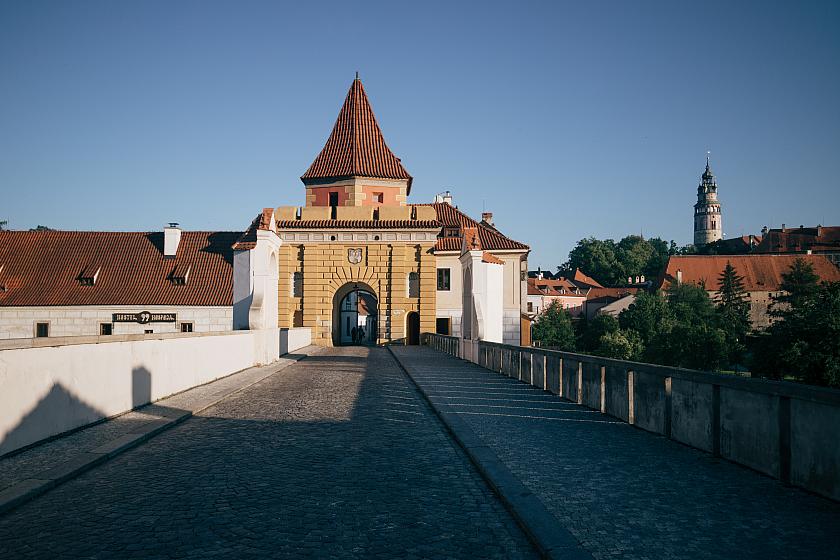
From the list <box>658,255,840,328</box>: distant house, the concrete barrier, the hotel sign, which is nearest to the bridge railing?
the concrete barrier

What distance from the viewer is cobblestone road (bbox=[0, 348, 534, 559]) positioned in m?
5.20

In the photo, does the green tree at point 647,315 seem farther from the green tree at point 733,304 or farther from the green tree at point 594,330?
the green tree at point 733,304

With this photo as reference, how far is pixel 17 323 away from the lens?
47062 millimetres

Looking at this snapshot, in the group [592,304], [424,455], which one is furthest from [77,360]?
[592,304]

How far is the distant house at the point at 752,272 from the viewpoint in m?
117

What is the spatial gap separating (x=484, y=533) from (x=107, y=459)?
15.9 feet

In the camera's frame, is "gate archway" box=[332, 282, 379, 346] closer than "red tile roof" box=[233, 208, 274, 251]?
No

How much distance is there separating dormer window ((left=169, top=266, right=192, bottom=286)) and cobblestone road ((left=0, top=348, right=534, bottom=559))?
3932 cm

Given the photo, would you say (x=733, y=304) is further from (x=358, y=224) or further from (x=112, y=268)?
(x=112, y=268)

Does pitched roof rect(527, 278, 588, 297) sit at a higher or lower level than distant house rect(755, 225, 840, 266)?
lower

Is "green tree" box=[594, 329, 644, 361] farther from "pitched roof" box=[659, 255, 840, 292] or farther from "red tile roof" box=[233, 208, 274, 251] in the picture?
"red tile roof" box=[233, 208, 274, 251]

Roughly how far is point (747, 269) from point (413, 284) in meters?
88.4

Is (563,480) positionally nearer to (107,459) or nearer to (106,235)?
(107,459)

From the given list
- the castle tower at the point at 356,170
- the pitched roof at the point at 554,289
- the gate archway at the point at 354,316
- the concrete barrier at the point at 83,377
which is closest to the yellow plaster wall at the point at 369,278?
the gate archway at the point at 354,316
